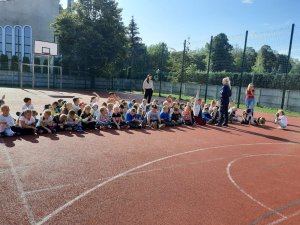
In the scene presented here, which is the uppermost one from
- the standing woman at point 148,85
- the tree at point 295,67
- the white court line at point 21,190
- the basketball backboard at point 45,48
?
the basketball backboard at point 45,48

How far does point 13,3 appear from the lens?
3909 centimetres

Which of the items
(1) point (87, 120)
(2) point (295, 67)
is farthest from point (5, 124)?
(2) point (295, 67)

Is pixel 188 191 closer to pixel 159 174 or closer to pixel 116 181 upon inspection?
pixel 159 174

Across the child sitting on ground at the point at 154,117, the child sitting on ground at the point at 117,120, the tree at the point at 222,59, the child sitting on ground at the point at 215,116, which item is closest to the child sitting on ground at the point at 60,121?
the child sitting on ground at the point at 117,120

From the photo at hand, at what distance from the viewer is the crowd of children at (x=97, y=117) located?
812 cm

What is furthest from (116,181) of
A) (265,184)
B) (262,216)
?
(265,184)

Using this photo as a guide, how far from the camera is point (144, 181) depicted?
17.1ft

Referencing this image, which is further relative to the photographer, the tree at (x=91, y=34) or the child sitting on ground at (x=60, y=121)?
the tree at (x=91, y=34)

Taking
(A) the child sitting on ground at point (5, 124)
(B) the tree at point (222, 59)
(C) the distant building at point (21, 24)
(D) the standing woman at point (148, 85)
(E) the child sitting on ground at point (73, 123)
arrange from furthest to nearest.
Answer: (C) the distant building at point (21, 24) < (B) the tree at point (222, 59) < (D) the standing woman at point (148, 85) < (E) the child sitting on ground at point (73, 123) < (A) the child sitting on ground at point (5, 124)

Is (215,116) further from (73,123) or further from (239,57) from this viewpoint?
(239,57)

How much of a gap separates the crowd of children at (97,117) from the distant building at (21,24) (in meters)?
32.5

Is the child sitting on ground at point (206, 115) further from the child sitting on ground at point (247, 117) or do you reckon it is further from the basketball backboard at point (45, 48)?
the basketball backboard at point (45, 48)

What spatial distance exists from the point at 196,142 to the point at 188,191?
3.90 meters

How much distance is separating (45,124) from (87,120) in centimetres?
141
